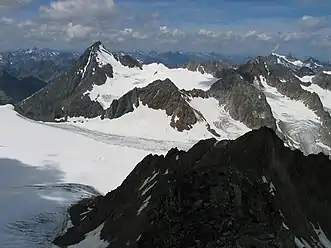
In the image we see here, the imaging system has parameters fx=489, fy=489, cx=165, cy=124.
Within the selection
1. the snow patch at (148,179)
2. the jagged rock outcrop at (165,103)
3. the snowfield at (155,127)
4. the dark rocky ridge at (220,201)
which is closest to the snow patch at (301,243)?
the dark rocky ridge at (220,201)

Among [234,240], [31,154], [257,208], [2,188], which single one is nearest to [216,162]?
[257,208]

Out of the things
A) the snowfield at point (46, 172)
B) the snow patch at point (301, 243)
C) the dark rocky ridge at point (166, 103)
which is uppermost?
the snow patch at point (301, 243)

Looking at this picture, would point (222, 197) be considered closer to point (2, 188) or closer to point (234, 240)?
point (234, 240)

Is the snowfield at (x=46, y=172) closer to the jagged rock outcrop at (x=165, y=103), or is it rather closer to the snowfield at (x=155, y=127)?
the snowfield at (x=155, y=127)

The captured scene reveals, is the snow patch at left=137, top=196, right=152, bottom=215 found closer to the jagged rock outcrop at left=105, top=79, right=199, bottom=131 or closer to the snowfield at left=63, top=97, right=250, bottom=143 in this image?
the snowfield at left=63, top=97, right=250, bottom=143

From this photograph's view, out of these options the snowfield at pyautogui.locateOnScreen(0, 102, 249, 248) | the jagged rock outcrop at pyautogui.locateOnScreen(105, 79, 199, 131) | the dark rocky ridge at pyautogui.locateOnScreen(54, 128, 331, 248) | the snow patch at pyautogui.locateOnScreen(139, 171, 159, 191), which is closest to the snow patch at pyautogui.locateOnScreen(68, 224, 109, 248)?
the snowfield at pyautogui.locateOnScreen(0, 102, 249, 248)

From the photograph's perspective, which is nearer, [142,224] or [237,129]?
[142,224]

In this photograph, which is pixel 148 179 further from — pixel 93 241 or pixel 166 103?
pixel 166 103

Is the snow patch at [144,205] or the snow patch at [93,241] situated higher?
the snow patch at [144,205]

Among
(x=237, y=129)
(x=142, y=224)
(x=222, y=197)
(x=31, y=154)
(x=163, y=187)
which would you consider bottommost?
(x=237, y=129)
